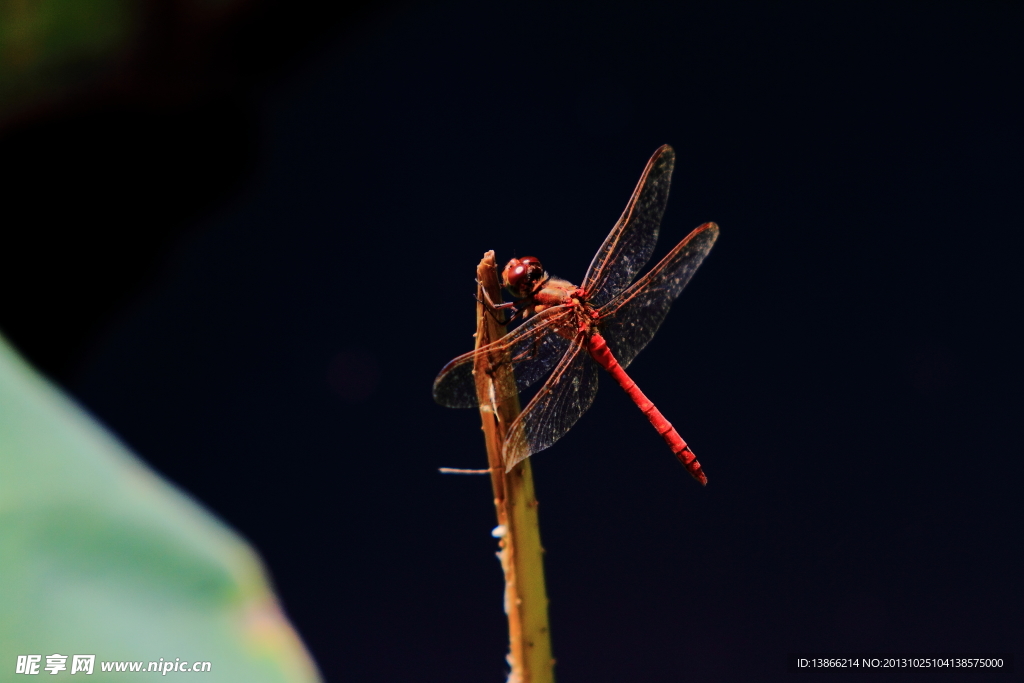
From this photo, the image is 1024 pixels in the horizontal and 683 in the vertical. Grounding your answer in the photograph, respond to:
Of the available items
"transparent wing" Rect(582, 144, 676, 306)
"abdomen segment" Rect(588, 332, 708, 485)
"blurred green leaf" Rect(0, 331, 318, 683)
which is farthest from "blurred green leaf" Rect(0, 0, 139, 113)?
"abdomen segment" Rect(588, 332, 708, 485)

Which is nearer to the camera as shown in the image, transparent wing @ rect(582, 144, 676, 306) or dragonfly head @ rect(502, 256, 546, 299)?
dragonfly head @ rect(502, 256, 546, 299)

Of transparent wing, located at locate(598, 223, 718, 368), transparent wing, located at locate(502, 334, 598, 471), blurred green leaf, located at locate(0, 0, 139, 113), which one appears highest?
blurred green leaf, located at locate(0, 0, 139, 113)

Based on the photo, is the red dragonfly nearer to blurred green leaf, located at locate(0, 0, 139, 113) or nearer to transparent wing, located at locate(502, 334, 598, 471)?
transparent wing, located at locate(502, 334, 598, 471)

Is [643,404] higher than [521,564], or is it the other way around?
[643,404]

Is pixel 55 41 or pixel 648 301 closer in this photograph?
pixel 648 301

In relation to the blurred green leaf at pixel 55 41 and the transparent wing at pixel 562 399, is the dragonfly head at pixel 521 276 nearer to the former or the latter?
the transparent wing at pixel 562 399

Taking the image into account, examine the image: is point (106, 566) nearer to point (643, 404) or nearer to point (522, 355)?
point (522, 355)

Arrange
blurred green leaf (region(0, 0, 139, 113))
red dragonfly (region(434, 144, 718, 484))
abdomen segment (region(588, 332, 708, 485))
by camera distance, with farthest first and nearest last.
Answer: blurred green leaf (region(0, 0, 139, 113)), abdomen segment (region(588, 332, 708, 485)), red dragonfly (region(434, 144, 718, 484))

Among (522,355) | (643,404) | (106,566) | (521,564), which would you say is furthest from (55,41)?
(521,564)
